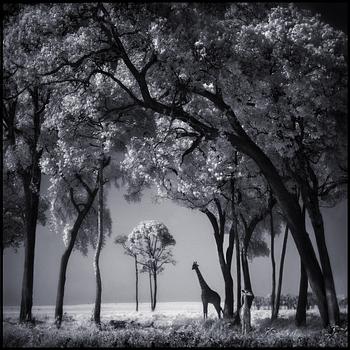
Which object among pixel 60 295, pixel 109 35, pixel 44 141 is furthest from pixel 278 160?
pixel 60 295

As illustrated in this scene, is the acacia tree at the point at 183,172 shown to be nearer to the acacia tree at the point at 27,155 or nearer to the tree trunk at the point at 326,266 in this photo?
the tree trunk at the point at 326,266

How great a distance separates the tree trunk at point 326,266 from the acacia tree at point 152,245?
90.6 ft

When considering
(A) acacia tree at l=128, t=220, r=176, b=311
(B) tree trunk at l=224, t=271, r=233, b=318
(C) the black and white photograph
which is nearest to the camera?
(C) the black and white photograph

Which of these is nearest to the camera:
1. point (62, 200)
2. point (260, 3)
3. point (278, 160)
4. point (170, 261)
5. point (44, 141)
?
point (260, 3)

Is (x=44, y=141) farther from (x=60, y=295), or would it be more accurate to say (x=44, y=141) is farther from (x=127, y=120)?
(x=60, y=295)

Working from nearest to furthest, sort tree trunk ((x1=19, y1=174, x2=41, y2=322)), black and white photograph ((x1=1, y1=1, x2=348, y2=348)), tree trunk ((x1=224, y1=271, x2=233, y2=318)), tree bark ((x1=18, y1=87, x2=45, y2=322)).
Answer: black and white photograph ((x1=1, y1=1, x2=348, y2=348)), tree trunk ((x1=19, y1=174, x2=41, y2=322)), tree bark ((x1=18, y1=87, x2=45, y2=322)), tree trunk ((x1=224, y1=271, x2=233, y2=318))

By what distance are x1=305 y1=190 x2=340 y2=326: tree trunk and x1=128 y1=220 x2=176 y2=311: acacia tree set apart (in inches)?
1087

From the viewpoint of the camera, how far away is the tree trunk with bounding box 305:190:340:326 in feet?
40.5

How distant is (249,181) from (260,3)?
368 inches

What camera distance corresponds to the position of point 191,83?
11375mm

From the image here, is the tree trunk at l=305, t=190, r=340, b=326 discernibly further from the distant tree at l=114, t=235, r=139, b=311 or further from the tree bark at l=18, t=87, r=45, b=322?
the distant tree at l=114, t=235, r=139, b=311

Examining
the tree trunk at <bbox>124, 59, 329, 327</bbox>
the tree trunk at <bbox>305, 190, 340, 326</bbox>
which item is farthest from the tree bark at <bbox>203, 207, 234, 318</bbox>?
the tree trunk at <bbox>124, 59, 329, 327</bbox>

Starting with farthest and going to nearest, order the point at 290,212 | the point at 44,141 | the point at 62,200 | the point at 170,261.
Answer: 1. the point at 170,261
2. the point at 62,200
3. the point at 44,141
4. the point at 290,212

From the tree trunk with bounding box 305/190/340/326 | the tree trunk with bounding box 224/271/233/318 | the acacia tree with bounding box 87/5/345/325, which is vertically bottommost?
the tree trunk with bounding box 224/271/233/318
